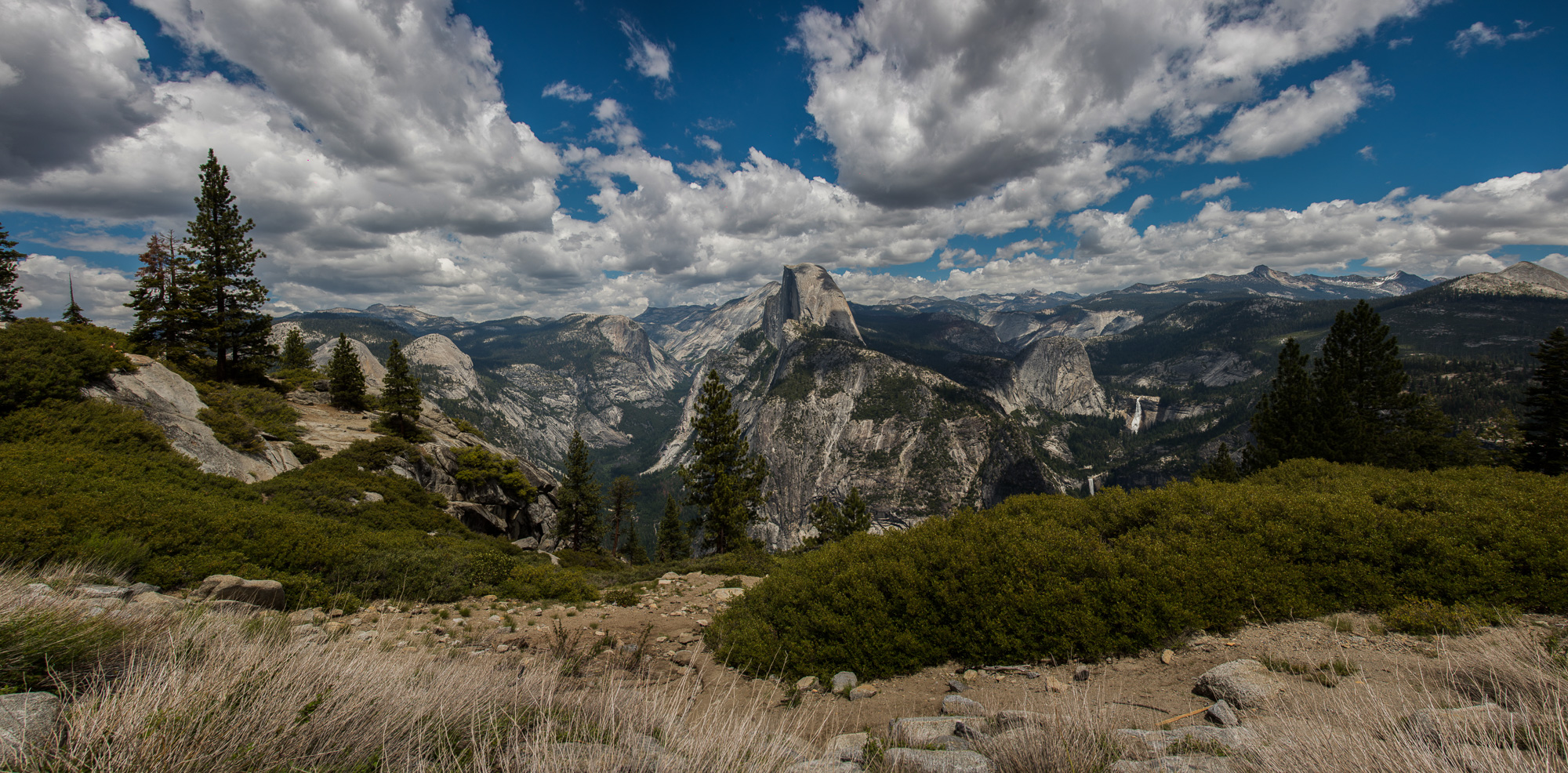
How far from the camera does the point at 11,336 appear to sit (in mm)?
17047

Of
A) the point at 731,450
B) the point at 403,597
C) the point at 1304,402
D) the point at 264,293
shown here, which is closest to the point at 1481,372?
the point at 1304,402

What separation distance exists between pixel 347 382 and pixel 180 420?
18228 millimetres

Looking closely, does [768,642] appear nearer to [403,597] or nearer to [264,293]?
[403,597]

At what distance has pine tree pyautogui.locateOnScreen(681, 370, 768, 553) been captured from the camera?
31484 millimetres

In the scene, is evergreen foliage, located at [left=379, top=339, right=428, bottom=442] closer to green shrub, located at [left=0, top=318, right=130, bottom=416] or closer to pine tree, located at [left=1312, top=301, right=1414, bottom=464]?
green shrub, located at [left=0, top=318, right=130, bottom=416]

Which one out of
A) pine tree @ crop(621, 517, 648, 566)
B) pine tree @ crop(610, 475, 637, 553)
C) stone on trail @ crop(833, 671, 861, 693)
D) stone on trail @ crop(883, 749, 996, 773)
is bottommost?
pine tree @ crop(621, 517, 648, 566)

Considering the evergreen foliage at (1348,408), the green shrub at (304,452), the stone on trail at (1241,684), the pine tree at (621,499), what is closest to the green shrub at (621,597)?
the stone on trail at (1241,684)

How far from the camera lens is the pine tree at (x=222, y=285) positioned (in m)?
30.0

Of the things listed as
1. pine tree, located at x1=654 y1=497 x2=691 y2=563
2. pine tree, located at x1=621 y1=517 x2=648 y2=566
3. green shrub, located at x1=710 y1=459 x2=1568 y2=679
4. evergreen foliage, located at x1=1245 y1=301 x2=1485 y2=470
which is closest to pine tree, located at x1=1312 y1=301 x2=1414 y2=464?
evergreen foliage, located at x1=1245 y1=301 x2=1485 y2=470

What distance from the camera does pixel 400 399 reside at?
109 ft

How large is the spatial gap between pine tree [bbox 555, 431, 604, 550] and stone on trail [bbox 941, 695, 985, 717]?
44682 millimetres

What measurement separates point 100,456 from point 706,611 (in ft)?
56.4

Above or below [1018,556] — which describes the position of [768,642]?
below

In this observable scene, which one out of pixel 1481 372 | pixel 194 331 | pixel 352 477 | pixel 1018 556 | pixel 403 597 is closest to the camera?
pixel 1018 556
